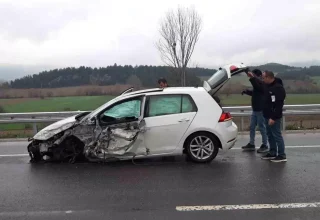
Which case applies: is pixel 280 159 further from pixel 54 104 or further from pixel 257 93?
pixel 54 104

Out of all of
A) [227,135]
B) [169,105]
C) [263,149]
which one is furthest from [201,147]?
[263,149]

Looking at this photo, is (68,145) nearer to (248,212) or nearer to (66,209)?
(66,209)

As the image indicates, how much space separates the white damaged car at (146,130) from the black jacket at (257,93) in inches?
36.6

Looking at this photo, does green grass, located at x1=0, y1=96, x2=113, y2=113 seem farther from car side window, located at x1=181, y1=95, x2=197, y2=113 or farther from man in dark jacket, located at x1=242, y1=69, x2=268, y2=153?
car side window, located at x1=181, y1=95, x2=197, y2=113

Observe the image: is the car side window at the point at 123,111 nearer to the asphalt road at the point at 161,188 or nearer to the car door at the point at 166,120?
the car door at the point at 166,120

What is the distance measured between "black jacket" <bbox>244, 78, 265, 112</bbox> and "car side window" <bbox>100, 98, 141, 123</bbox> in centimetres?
263

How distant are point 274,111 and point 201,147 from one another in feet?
5.22

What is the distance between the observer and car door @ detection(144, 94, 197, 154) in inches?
267

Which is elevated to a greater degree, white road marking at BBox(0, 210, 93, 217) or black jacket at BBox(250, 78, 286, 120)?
black jacket at BBox(250, 78, 286, 120)

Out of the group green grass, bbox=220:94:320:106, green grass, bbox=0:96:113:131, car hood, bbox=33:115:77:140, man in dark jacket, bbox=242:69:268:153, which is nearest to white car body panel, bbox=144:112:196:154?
car hood, bbox=33:115:77:140

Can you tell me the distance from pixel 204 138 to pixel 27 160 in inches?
152

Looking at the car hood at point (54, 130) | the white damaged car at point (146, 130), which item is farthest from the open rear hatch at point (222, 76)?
the car hood at point (54, 130)

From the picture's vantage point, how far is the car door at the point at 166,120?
22.3 ft

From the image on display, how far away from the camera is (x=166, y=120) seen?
6.82m
